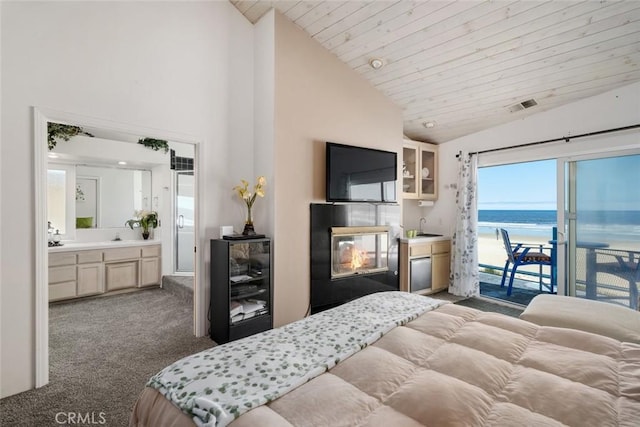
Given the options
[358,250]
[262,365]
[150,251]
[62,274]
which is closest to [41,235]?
[262,365]

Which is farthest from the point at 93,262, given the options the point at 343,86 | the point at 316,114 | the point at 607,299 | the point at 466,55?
the point at 607,299

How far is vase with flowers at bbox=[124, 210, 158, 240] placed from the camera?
4.92 m

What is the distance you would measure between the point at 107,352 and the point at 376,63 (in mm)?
3853

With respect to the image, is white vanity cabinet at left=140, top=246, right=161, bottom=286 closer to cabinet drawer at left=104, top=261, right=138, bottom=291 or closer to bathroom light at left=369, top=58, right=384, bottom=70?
cabinet drawer at left=104, top=261, right=138, bottom=291

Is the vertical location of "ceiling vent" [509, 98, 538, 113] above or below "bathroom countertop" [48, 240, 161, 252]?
above

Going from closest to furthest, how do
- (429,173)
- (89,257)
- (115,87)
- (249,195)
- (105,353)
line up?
(115,87) → (105,353) → (249,195) → (89,257) → (429,173)

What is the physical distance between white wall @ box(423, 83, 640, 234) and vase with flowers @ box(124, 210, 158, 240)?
15.2 ft

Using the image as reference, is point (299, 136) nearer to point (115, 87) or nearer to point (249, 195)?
point (249, 195)

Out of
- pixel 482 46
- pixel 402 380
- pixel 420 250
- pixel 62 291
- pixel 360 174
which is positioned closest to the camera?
pixel 402 380

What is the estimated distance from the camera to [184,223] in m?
5.12

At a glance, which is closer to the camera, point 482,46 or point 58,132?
point 482,46

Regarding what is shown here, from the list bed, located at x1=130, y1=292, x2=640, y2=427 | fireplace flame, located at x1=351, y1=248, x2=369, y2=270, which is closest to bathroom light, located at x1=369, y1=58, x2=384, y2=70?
fireplace flame, located at x1=351, y1=248, x2=369, y2=270

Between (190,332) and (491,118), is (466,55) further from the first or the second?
(190,332)

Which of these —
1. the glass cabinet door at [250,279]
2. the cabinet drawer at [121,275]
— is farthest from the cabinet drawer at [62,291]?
the glass cabinet door at [250,279]
